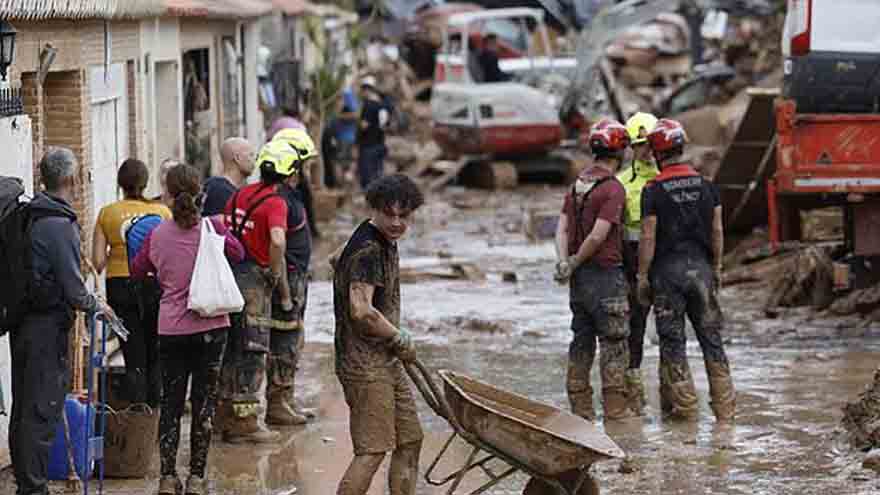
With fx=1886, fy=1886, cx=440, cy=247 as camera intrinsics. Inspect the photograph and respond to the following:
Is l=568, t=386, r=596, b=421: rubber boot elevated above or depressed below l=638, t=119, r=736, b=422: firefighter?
below

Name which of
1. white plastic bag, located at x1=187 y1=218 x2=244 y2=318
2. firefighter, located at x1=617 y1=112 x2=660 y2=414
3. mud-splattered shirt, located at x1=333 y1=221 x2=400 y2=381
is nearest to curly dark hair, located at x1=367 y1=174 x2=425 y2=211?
mud-splattered shirt, located at x1=333 y1=221 x2=400 y2=381

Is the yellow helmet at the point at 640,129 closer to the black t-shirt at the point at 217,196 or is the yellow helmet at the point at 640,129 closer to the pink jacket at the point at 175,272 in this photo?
the black t-shirt at the point at 217,196

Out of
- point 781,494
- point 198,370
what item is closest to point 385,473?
point 198,370

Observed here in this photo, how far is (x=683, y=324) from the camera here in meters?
11.9

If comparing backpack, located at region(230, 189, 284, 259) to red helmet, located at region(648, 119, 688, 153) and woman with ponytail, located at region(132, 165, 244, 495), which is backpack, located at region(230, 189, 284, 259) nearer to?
woman with ponytail, located at region(132, 165, 244, 495)

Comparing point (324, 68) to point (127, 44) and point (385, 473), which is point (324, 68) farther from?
point (385, 473)

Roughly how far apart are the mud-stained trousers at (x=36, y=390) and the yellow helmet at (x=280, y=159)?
96.6 inches

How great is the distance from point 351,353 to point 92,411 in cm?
164

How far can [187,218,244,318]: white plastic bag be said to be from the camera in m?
9.55

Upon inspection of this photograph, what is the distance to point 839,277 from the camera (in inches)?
630

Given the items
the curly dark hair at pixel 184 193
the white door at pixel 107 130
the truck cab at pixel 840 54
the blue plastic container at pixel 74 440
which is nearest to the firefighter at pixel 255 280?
the curly dark hair at pixel 184 193

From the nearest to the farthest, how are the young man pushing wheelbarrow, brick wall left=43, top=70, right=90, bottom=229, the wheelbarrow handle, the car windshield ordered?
the wheelbarrow handle
the young man pushing wheelbarrow
brick wall left=43, top=70, right=90, bottom=229
the car windshield

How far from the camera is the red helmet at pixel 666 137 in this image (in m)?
11.6

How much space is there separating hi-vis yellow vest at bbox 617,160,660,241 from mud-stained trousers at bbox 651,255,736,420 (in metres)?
0.46
